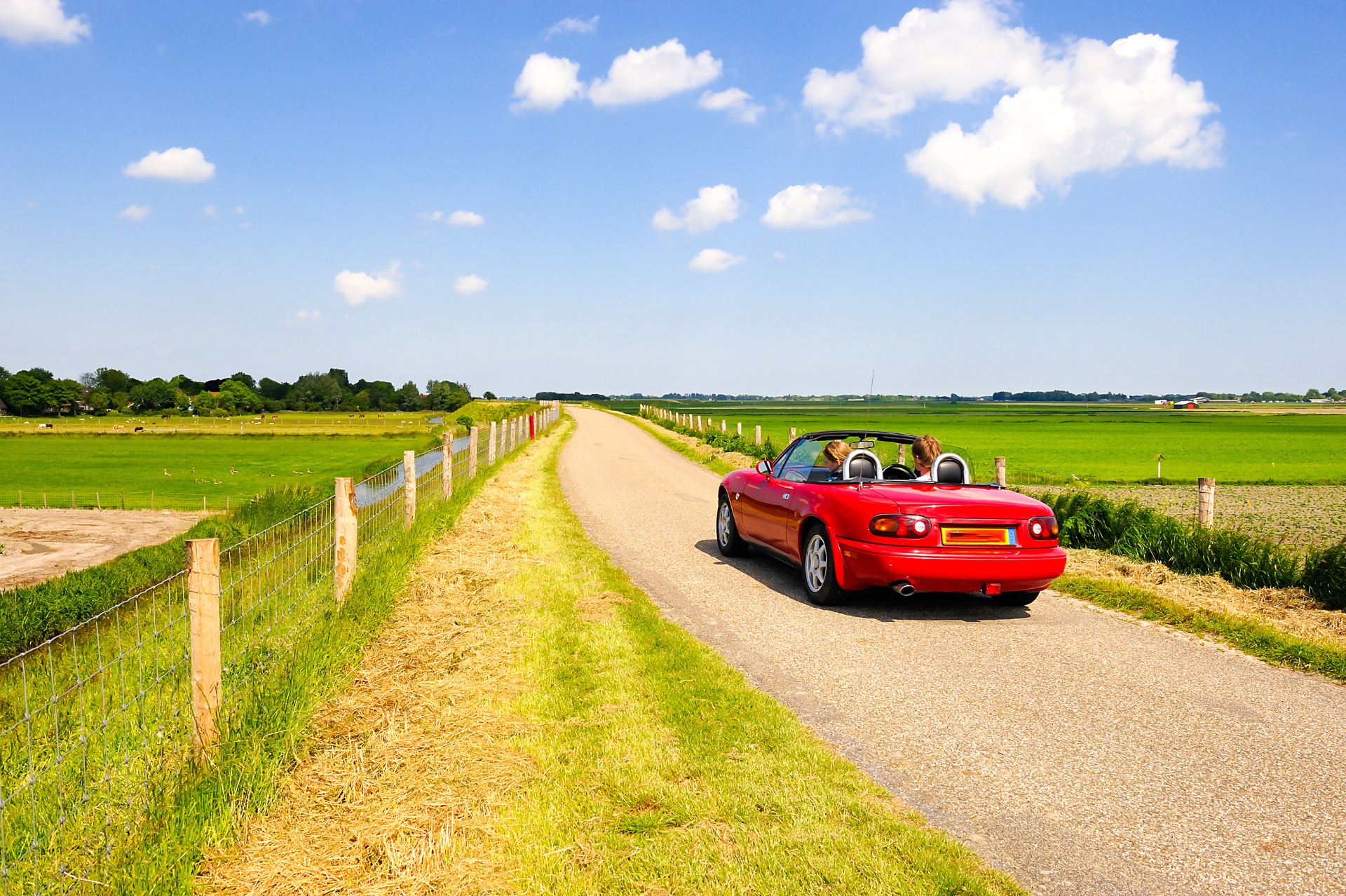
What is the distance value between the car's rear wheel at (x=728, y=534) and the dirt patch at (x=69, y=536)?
15393mm

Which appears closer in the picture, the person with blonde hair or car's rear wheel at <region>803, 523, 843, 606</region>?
car's rear wheel at <region>803, 523, 843, 606</region>

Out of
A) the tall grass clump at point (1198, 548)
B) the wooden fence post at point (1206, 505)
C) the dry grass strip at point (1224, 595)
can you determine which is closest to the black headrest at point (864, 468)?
the dry grass strip at point (1224, 595)

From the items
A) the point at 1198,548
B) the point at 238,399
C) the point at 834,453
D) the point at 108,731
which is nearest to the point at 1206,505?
the point at 1198,548

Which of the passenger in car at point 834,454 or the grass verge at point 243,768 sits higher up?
the passenger in car at point 834,454

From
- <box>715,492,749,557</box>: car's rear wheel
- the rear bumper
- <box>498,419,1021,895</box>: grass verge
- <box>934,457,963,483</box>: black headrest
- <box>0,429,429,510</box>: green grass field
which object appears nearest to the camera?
<box>498,419,1021,895</box>: grass verge

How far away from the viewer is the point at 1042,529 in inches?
282

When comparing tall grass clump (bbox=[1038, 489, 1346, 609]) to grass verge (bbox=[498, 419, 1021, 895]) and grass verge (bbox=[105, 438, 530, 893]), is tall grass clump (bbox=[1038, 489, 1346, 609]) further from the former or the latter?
grass verge (bbox=[105, 438, 530, 893])

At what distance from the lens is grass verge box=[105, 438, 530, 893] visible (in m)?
3.13

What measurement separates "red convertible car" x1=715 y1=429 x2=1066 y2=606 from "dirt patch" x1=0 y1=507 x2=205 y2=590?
57.4ft

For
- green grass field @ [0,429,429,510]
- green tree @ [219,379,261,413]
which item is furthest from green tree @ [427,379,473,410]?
green grass field @ [0,429,429,510]

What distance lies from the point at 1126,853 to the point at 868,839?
1.01 metres

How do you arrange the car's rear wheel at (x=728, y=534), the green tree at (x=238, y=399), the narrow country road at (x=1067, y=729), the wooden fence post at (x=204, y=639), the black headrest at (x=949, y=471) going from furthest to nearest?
the green tree at (x=238, y=399), the car's rear wheel at (x=728, y=534), the black headrest at (x=949, y=471), the wooden fence post at (x=204, y=639), the narrow country road at (x=1067, y=729)

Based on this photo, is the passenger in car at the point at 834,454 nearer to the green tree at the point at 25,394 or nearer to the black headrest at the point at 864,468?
the black headrest at the point at 864,468

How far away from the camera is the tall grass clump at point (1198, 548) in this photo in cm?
812
